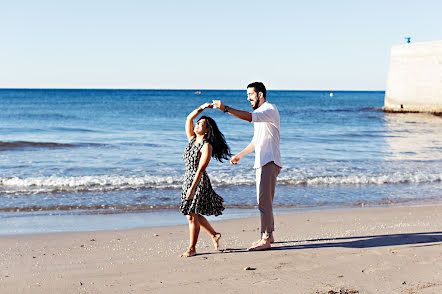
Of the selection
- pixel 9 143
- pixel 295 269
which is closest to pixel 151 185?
pixel 295 269

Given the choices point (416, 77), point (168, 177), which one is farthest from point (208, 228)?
point (416, 77)

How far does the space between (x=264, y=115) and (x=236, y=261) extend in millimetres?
1465

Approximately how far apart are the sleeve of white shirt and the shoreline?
2632mm

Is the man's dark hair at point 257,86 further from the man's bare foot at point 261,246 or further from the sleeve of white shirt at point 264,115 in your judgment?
the man's bare foot at point 261,246

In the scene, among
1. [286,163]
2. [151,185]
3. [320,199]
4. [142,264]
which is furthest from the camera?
[286,163]

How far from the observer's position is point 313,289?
447cm

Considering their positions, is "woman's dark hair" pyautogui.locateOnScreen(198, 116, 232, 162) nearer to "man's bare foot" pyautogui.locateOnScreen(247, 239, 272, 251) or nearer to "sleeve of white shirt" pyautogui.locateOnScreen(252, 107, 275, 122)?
"sleeve of white shirt" pyautogui.locateOnScreen(252, 107, 275, 122)

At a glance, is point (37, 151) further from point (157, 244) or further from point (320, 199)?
point (157, 244)

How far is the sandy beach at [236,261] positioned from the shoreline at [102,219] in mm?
428

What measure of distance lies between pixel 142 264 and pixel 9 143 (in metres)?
16.1

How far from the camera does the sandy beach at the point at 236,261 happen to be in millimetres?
4570

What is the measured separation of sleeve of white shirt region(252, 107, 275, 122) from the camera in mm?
5254

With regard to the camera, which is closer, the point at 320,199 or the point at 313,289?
the point at 313,289

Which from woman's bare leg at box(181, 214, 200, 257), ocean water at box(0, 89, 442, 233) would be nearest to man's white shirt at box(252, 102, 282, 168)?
woman's bare leg at box(181, 214, 200, 257)
